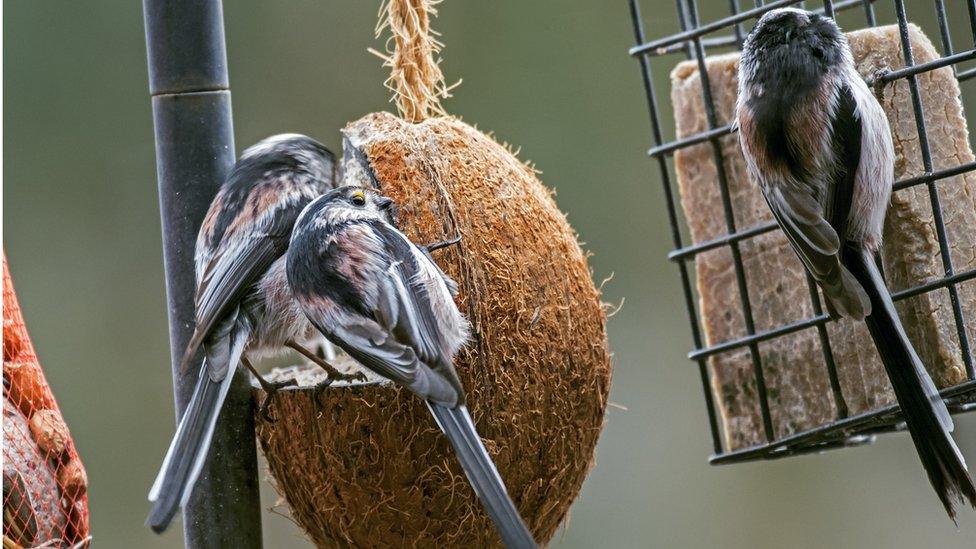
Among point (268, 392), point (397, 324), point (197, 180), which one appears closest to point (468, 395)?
point (397, 324)

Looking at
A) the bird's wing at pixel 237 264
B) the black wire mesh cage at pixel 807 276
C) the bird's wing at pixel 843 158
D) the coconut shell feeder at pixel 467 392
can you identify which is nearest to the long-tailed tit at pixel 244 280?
the bird's wing at pixel 237 264

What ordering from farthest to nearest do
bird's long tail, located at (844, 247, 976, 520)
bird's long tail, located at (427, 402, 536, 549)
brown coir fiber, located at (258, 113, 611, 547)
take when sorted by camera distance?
1. bird's long tail, located at (844, 247, 976, 520)
2. brown coir fiber, located at (258, 113, 611, 547)
3. bird's long tail, located at (427, 402, 536, 549)

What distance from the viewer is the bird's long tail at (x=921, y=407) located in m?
2.91

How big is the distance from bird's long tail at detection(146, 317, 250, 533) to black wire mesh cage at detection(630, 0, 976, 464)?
1374 mm

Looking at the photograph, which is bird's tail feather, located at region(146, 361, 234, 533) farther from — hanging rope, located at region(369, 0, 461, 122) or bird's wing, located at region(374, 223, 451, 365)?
hanging rope, located at region(369, 0, 461, 122)

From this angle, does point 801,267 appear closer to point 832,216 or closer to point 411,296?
point 832,216

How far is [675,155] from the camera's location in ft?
12.7

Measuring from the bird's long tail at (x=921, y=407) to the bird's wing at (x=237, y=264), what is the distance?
1588 millimetres

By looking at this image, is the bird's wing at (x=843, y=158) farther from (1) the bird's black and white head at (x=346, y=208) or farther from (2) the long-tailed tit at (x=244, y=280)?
(2) the long-tailed tit at (x=244, y=280)

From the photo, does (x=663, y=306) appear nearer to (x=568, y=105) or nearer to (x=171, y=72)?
(x=568, y=105)

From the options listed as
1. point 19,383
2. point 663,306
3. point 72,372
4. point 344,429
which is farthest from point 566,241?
point 72,372

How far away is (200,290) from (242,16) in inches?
214

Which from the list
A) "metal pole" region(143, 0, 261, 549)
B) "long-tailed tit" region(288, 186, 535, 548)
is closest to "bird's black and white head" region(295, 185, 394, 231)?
"long-tailed tit" region(288, 186, 535, 548)

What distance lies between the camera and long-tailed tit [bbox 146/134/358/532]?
2.93m
